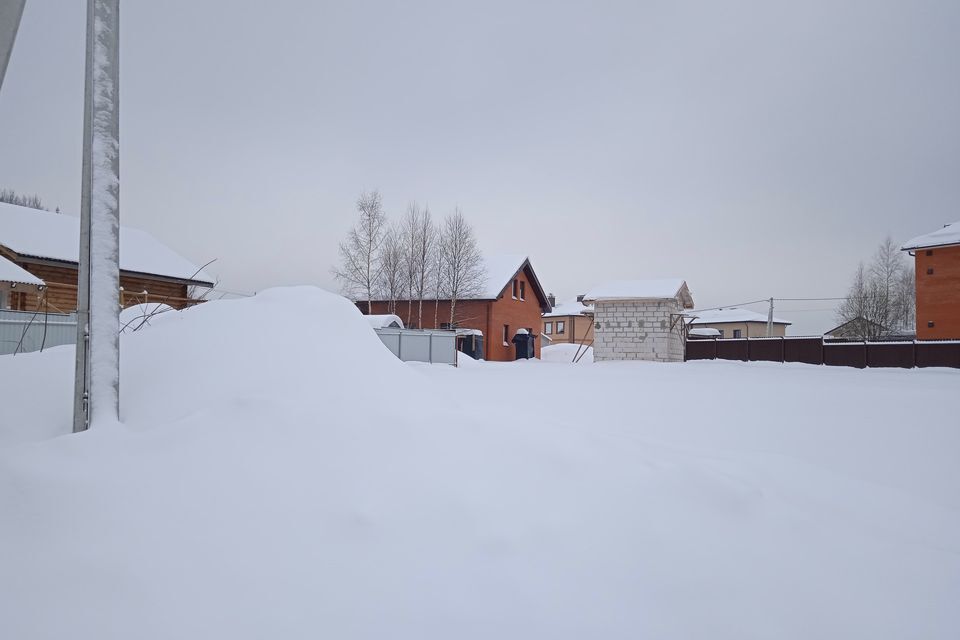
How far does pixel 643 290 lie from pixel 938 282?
480 inches

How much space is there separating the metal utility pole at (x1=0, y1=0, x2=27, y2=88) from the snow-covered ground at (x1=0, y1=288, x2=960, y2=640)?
5.96 feet

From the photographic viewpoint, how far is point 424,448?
3.06 m

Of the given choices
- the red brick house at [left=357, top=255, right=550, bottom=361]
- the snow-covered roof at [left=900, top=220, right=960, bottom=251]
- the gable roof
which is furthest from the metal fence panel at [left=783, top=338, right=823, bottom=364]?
the gable roof

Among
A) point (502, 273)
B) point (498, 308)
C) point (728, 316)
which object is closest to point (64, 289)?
point (498, 308)

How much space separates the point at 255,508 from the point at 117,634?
0.69 m

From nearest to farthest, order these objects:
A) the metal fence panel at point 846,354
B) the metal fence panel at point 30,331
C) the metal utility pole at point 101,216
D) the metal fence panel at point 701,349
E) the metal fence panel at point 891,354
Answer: the metal utility pole at point 101,216, the metal fence panel at point 30,331, the metal fence panel at point 891,354, the metal fence panel at point 846,354, the metal fence panel at point 701,349

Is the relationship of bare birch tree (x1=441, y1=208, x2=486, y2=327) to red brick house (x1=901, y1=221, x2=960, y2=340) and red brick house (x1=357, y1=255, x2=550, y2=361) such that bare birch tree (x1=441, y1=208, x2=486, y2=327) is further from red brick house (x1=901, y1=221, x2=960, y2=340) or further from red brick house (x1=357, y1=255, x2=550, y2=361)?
red brick house (x1=901, y1=221, x2=960, y2=340)

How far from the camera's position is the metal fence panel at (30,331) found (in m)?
9.91

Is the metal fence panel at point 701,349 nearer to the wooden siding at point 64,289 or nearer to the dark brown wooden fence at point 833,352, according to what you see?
the dark brown wooden fence at point 833,352

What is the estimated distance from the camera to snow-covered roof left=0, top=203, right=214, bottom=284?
52.7ft

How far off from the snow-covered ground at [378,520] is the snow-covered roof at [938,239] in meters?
23.1

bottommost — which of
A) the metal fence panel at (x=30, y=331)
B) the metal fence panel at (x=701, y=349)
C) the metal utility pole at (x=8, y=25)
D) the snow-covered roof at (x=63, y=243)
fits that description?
the metal fence panel at (x=701, y=349)

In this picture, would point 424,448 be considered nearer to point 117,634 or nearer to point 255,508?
point 255,508

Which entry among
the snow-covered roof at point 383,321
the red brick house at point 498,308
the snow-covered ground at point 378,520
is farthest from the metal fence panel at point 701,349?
the snow-covered ground at point 378,520
